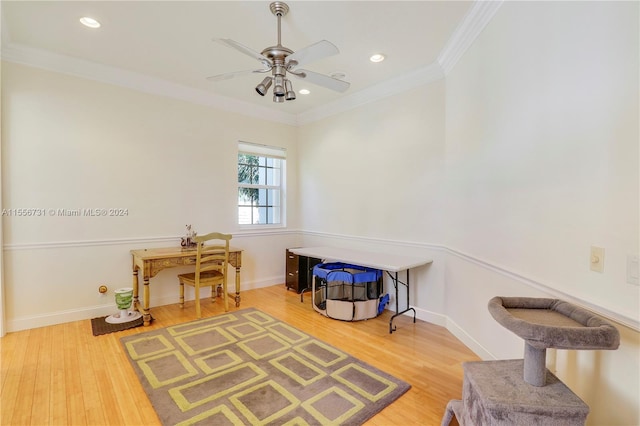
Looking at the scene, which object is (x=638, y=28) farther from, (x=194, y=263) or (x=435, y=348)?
(x=194, y=263)

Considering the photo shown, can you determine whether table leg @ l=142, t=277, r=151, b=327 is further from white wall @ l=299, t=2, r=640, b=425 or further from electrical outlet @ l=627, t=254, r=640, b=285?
electrical outlet @ l=627, t=254, r=640, b=285

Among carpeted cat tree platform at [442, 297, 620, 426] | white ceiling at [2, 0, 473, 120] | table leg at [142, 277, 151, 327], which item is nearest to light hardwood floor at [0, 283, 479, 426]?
table leg at [142, 277, 151, 327]

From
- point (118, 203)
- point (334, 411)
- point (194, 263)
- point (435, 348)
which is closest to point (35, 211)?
point (118, 203)

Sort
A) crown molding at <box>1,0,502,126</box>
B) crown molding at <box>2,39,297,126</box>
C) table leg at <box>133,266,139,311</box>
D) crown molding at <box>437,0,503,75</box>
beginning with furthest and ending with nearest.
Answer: table leg at <box>133,266,139,311</box>
crown molding at <box>2,39,297,126</box>
crown molding at <box>1,0,502,126</box>
crown molding at <box>437,0,503,75</box>

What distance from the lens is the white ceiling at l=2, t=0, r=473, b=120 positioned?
7.89 ft

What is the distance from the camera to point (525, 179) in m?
1.98

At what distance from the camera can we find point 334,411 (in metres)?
1.95

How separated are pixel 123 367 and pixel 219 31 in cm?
295

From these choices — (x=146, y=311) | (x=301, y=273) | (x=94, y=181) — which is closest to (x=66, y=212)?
(x=94, y=181)

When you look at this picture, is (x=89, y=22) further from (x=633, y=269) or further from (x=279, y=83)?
(x=633, y=269)

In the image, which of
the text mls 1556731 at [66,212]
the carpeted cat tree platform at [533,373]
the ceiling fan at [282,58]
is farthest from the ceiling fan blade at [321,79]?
the text mls 1556731 at [66,212]

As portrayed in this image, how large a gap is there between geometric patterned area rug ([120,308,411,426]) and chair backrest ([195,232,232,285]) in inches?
28.4

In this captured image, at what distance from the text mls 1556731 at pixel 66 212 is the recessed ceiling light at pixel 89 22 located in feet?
6.20

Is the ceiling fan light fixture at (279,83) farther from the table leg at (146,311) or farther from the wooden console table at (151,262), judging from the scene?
the table leg at (146,311)
